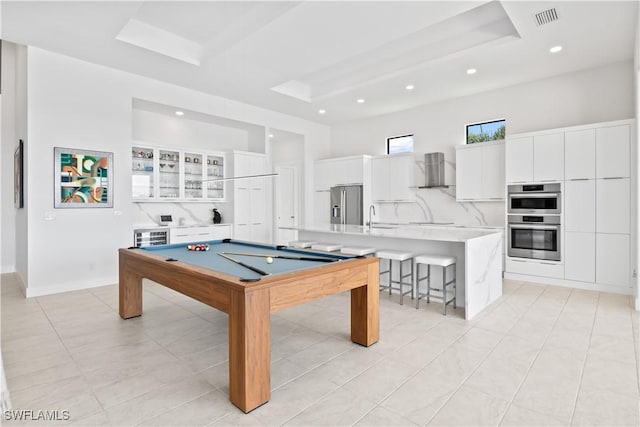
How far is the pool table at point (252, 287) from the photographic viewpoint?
6.61 feet

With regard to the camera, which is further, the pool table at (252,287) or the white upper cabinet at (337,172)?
the white upper cabinet at (337,172)

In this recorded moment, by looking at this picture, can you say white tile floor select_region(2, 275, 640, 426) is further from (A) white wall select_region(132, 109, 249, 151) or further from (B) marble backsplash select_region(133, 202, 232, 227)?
(A) white wall select_region(132, 109, 249, 151)

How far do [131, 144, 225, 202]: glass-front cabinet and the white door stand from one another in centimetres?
208

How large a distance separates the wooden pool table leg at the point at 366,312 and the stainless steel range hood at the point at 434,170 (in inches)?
161

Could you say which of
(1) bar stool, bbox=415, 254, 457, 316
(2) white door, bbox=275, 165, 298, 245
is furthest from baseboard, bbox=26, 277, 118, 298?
(1) bar stool, bbox=415, 254, 457, 316

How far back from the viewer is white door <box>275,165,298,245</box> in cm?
865

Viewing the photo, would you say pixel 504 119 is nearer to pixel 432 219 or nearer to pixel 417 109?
pixel 417 109

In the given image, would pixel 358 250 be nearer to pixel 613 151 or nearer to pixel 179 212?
pixel 613 151

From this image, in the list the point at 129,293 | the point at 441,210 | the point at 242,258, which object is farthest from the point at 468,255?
the point at 129,293

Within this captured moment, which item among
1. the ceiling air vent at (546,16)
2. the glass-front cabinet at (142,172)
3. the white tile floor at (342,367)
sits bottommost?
the white tile floor at (342,367)

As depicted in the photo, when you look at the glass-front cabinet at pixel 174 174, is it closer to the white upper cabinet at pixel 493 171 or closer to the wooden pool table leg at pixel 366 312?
the wooden pool table leg at pixel 366 312

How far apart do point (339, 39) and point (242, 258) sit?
3.12 m

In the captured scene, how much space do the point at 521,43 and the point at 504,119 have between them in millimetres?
1858

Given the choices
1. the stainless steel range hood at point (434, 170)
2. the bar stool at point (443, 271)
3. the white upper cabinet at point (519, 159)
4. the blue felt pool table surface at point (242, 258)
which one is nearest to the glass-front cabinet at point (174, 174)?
the blue felt pool table surface at point (242, 258)
